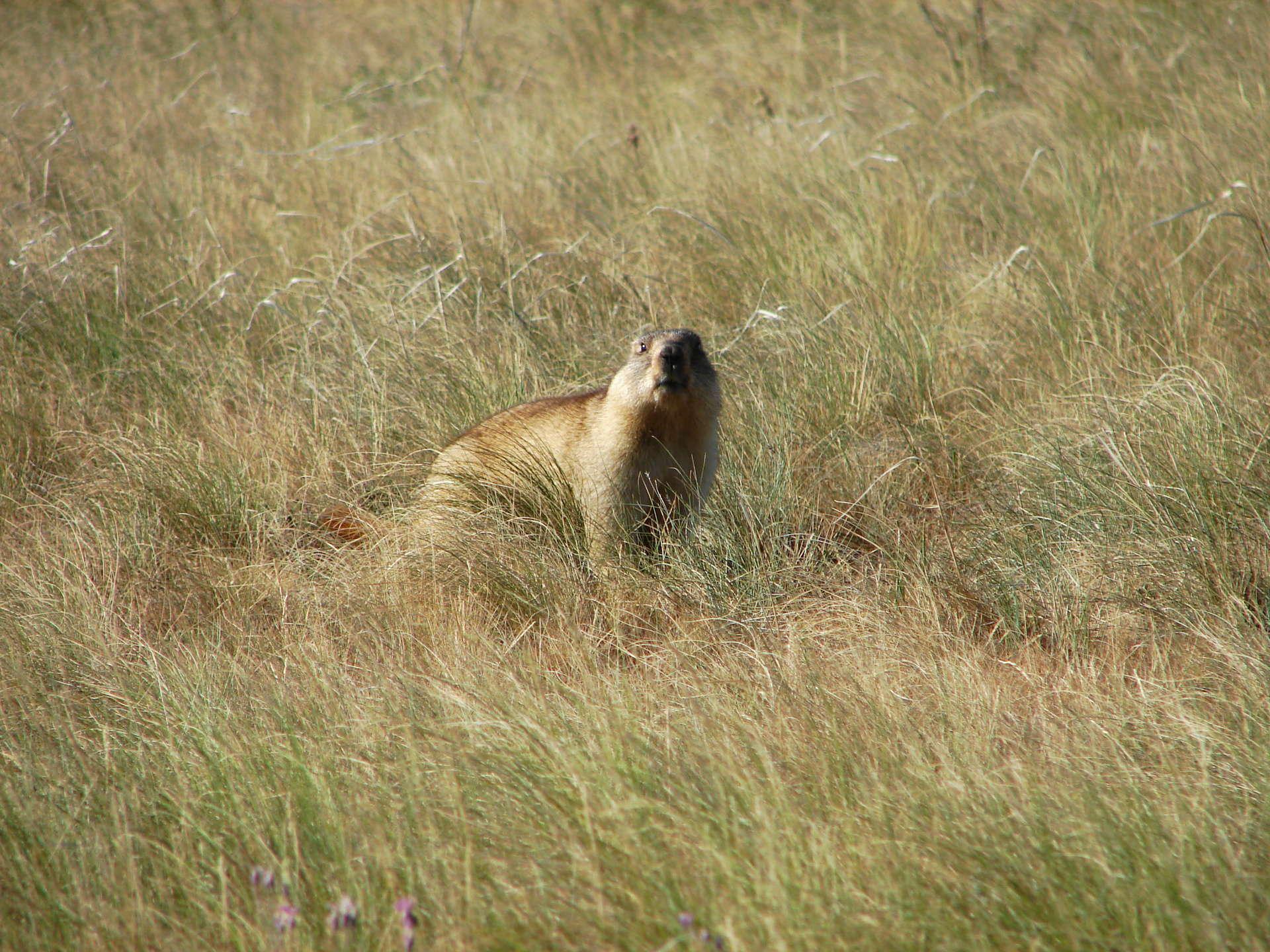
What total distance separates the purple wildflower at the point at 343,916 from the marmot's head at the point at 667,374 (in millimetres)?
2246

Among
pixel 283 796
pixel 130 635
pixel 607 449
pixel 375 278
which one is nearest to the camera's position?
pixel 283 796

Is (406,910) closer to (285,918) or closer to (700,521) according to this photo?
(285,918)

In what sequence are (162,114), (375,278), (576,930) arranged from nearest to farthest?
(576,930)
(375,278)
(162,114)

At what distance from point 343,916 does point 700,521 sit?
214cm

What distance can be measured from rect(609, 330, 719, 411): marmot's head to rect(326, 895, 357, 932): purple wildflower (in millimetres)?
2246

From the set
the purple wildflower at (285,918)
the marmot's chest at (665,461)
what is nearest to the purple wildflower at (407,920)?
the purple wildflower at (285,918)

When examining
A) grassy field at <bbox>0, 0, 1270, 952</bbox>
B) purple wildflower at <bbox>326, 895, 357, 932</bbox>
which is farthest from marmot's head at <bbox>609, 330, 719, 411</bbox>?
purple wildflower at <bbox>326, 895, 357, 932</bbox>

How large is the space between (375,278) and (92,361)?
1311 mm

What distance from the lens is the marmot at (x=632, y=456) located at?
4012 millimetres

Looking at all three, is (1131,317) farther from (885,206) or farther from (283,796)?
(283,796)

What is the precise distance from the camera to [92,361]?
17.0 ft

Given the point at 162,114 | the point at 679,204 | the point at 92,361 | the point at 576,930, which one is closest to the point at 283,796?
the point at 576,930

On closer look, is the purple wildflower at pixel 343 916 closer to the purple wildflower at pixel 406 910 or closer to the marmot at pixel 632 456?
the purple wildflower at pixel 406 910

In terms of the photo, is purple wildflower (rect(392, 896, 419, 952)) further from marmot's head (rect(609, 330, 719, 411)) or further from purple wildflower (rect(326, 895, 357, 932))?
marmot's head (rect(609, 330, 719, 411))
